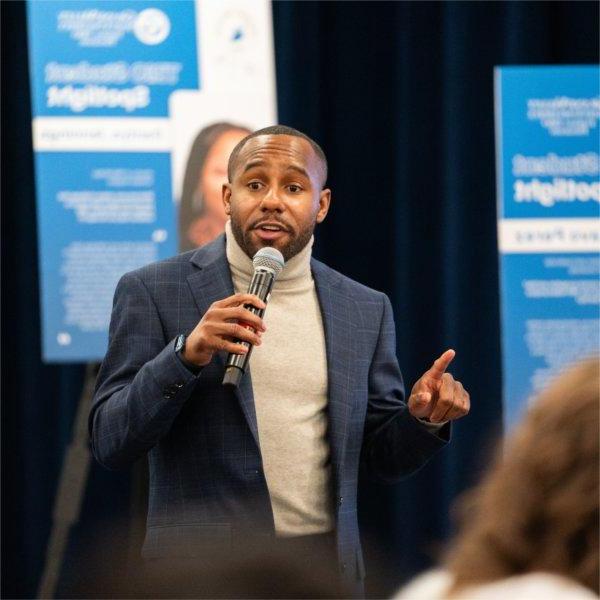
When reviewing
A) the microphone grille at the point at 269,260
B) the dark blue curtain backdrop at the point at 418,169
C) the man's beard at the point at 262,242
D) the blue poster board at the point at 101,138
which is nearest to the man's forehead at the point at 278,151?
the man's beard at the point at 262,242

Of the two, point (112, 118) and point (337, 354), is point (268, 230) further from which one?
point (112, 118)

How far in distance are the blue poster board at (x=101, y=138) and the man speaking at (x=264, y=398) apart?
1.50 metres

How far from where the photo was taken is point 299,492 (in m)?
2.36

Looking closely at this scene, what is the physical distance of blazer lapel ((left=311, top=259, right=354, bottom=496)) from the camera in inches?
93.2

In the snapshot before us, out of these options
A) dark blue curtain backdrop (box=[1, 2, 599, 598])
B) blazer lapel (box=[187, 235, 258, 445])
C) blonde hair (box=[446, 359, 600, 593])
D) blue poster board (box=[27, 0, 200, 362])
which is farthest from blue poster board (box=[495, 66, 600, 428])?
blonde hair (box=[446, 359, 600, 593])

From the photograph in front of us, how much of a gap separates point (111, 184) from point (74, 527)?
144 centimetres

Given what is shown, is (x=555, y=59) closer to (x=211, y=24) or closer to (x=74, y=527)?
(x=211, y=24)

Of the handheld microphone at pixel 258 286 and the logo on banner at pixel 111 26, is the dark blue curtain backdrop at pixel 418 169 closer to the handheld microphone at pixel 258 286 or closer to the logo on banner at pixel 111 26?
the logo on banner at pixel 111 26

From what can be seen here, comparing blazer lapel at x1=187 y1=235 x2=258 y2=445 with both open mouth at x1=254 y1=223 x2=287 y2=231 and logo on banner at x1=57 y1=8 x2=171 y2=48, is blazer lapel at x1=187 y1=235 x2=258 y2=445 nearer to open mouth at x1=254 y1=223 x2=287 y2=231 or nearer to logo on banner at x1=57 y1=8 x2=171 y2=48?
open mouth at x1=254 y1=223 x2=287 y2=231

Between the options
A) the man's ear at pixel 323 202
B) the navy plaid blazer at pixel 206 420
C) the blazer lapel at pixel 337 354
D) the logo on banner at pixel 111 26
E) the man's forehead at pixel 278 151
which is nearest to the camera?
the navy plaid blazer at pixel 206 420

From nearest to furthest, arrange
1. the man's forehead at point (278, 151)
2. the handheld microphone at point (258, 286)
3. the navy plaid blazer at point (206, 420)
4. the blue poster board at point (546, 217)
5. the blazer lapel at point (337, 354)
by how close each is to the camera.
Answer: the handheld microphone at point (258, 286), the navy plaid blazer at point (206, 420), the blazer lapel at point (337, 354), the man's forehead at point (278, 151), the blue poster board at point (546, 217)

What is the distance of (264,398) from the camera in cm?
237

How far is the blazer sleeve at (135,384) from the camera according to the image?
2182 mm

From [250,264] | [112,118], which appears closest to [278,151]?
[250,264]
